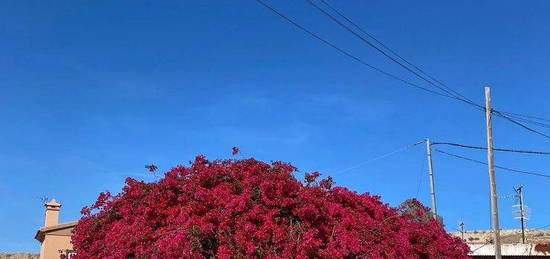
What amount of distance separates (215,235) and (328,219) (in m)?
2.71

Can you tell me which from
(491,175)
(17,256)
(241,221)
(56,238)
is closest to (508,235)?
(491,175)

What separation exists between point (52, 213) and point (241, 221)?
24.5 m

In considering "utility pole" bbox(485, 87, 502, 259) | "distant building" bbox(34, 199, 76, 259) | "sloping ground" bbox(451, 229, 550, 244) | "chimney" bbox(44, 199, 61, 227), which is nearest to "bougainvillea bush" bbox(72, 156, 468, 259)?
"utility pole" bbox(485, 87, 502, 259)

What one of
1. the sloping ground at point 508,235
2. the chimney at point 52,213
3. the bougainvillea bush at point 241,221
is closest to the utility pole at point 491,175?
the bougainvillea bush at point 241,221

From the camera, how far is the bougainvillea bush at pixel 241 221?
11.7 meters

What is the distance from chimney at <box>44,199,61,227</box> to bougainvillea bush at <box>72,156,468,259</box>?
19.2m

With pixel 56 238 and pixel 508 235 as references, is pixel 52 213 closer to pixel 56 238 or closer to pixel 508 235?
pixel 56 238

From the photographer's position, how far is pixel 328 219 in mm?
13328

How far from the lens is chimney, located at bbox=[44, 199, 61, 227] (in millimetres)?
33031

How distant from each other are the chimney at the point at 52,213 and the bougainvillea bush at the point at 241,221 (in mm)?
19236

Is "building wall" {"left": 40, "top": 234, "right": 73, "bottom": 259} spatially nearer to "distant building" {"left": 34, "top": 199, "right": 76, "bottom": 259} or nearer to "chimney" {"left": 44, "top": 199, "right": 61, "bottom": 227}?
"distant building" {"left": 34, "top": 199, "right": 76, "bottom": 259}

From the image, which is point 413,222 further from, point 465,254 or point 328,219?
point 328,219

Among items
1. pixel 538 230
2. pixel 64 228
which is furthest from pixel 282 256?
pixel 538 230

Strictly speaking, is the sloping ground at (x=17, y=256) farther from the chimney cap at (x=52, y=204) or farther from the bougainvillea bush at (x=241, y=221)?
the bougainvillea bush at (x=241, y=221)
